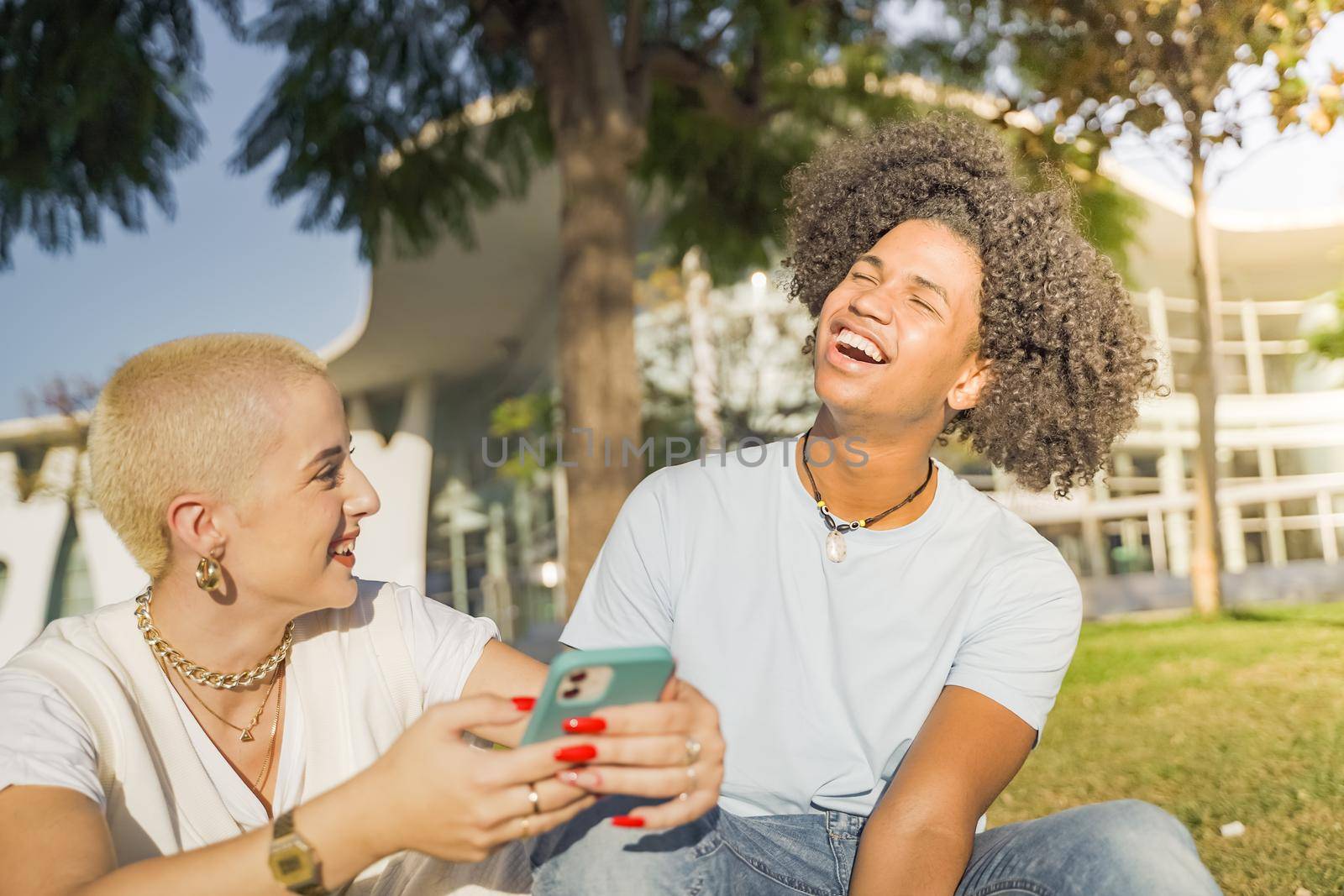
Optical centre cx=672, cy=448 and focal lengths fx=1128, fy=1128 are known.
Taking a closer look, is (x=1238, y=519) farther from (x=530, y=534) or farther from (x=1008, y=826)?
(x=1008, y=826)

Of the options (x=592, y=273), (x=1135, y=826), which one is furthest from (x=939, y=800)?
(x=592, y=273)

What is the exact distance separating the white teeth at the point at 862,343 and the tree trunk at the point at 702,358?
9.30m

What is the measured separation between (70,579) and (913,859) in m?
16.9

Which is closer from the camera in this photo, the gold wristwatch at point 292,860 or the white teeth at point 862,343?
the gold wristwatch at point 292,860

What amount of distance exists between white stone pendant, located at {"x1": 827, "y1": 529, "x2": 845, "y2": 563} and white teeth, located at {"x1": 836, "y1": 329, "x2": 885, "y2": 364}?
476mm

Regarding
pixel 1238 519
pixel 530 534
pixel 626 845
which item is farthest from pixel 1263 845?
pixel 1238 519

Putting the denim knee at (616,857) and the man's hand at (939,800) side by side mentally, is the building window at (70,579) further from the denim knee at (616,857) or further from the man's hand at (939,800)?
the man's hand at (939,800)

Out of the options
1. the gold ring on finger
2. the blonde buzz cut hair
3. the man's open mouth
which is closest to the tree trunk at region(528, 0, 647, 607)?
the man's open mouth

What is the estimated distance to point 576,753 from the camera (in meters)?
1.49

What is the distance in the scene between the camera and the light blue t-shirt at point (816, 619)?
222 centimetres

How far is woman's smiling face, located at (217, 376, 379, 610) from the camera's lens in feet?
6.14

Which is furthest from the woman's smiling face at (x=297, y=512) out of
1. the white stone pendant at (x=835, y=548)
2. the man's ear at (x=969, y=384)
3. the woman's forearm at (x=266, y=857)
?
the man's ear at (x=969, y=384)

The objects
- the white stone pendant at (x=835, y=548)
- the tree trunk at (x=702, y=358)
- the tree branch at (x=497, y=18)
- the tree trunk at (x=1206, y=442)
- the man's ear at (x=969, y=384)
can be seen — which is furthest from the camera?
the tree trunk at (x=702, y=358)

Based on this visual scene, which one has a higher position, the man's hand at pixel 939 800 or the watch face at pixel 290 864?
the watch face at pixel 290 864
